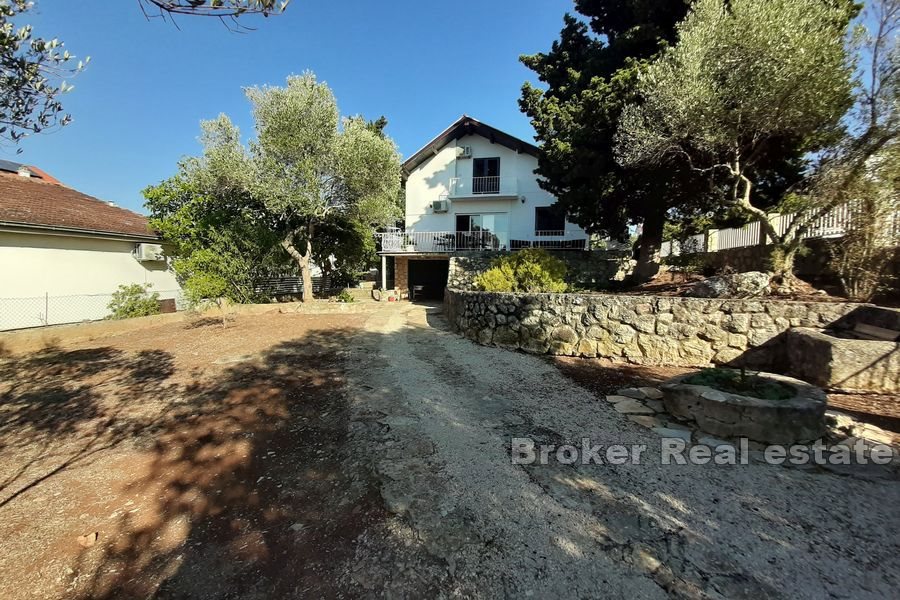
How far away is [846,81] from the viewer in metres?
6.66

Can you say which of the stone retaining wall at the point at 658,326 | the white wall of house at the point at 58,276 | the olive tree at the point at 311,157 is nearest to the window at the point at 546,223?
the olive tree at the point at 311,157

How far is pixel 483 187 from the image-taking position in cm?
2017

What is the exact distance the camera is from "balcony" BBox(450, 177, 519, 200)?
64.8 ft

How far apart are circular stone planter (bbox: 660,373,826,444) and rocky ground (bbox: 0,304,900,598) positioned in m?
0.47

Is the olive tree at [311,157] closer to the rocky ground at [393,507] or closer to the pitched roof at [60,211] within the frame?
the pitched roof at [60,211]

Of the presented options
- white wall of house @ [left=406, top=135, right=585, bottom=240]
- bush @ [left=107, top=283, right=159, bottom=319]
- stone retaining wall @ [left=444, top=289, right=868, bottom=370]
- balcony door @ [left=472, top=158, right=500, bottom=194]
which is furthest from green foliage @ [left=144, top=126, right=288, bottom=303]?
balcony door @ [left=472, top=158, right=500, bottom=194]

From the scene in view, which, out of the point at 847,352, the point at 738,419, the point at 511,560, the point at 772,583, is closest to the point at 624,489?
the point at 772,583

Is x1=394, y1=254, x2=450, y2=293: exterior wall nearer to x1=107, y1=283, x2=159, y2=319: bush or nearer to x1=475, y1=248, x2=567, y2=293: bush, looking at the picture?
x1=107, y1=283, x2=159, y2=319: bush

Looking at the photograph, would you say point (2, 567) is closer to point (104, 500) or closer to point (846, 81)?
point (104, 500)

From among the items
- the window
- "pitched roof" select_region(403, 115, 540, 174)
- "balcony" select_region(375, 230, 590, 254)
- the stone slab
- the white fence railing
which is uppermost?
"pitched roof" select_region(403, 115, 540, 174)

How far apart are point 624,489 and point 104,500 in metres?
4.20

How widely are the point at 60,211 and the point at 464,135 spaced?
58.0 ft

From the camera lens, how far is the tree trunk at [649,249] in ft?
39.6

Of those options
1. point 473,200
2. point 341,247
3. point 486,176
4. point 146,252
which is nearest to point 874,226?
point 473,200
